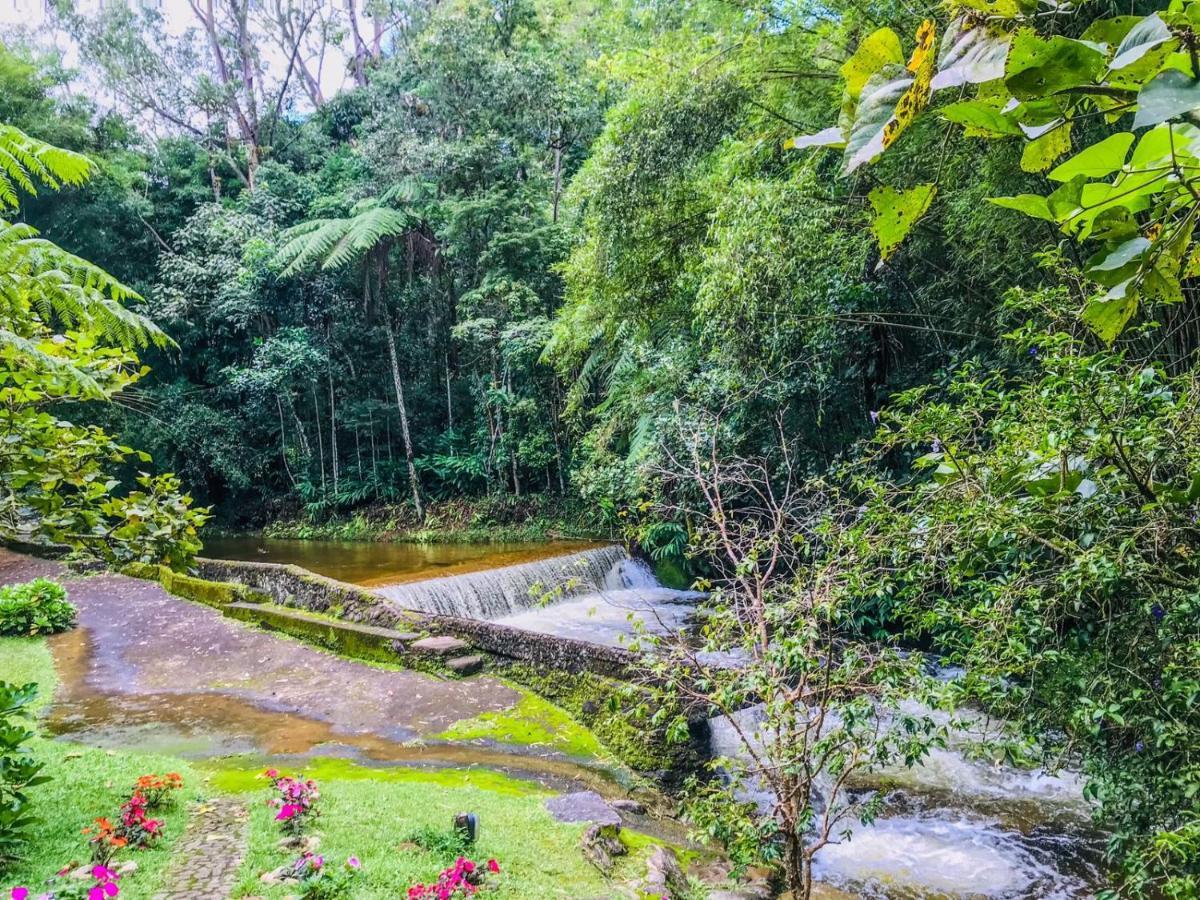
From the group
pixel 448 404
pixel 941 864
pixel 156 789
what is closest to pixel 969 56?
pixel 156 789

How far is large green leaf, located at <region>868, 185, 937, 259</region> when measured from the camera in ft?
2.57

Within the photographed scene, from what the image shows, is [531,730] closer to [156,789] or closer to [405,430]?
[156,789]

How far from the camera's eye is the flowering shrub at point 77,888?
2178mm

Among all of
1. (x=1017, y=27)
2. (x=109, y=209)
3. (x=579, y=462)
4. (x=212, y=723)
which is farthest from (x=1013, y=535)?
(x=109, y=209)

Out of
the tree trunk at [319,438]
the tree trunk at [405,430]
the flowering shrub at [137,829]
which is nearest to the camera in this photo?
the flowering shrub at [137,829]

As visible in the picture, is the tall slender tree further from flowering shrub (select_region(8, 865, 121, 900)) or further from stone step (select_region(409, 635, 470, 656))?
flowering shrub (select_region(8, 865, 121, 900))

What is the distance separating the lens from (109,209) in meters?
16.1

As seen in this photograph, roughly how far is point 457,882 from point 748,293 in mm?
5237

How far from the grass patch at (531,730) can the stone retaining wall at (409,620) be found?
A: 409 mm

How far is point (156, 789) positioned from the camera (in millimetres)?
3277

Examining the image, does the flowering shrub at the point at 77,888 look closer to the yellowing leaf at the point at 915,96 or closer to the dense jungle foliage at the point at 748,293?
the dense jungle foliage at the point at 748,293

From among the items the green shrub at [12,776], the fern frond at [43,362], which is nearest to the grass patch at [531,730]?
the green shrub at [12,776]

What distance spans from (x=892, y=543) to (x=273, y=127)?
22.2m

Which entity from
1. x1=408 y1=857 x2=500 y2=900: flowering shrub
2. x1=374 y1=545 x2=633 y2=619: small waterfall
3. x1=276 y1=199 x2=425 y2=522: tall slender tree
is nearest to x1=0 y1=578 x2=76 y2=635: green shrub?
x1=374 y1=545 x2=633 y2=619: small waterfall
